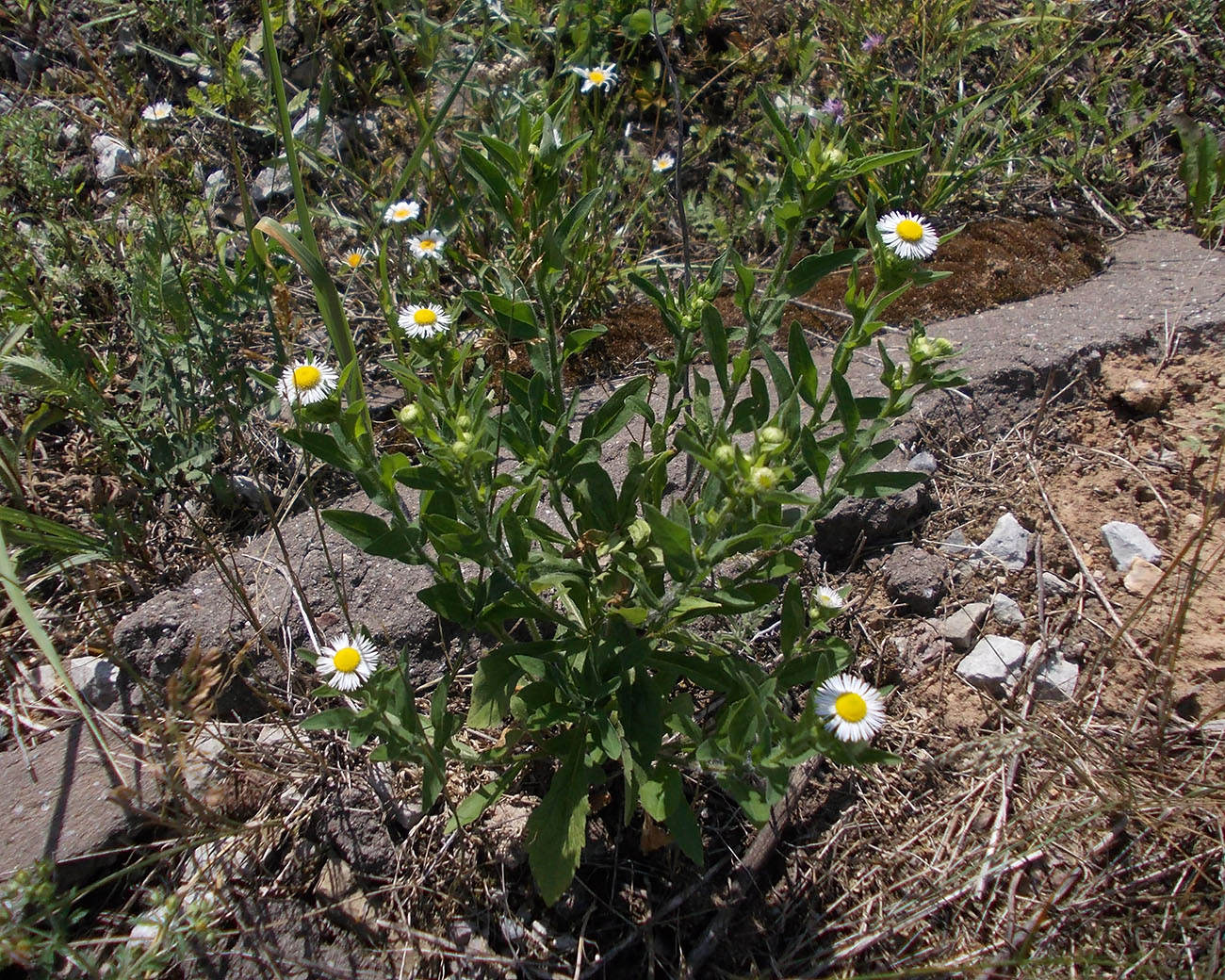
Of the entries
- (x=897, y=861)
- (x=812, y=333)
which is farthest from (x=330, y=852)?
(x=812, y=333)

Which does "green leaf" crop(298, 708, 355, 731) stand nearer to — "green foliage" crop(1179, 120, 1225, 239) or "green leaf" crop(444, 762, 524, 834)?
"green leaf" crop(444, 762, 524, 834)

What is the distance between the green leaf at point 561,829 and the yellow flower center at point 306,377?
957 millimetres

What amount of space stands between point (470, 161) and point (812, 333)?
1671 millimetres

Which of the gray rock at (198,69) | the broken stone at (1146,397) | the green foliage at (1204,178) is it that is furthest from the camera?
the green foliage at (1204,178)

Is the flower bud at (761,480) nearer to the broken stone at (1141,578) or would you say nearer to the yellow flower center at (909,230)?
the yellow flower center at (909,230)

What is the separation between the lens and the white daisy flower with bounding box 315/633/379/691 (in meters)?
1.71

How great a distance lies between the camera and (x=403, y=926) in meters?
1.86

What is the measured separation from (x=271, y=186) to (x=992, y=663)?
10.7 ft

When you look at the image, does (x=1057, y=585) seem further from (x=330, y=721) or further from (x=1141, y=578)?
(x=330, y=721)

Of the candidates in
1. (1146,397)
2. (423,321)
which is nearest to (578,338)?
(423,321)

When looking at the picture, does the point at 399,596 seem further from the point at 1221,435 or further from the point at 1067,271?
the point at 1067,271

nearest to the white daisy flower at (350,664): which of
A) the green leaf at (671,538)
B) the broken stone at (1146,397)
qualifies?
the green leaf at (671,538)

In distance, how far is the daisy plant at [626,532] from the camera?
155cm

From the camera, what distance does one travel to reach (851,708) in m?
1.58
